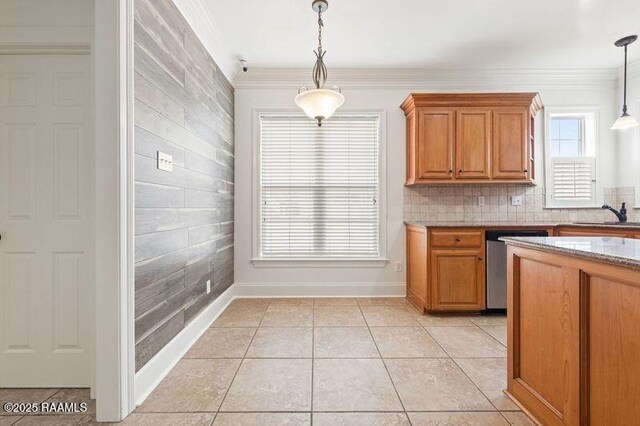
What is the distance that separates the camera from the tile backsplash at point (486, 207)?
3783 millimetres

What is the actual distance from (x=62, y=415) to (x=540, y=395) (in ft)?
8.21

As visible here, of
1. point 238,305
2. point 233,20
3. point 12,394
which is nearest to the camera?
point 12,394

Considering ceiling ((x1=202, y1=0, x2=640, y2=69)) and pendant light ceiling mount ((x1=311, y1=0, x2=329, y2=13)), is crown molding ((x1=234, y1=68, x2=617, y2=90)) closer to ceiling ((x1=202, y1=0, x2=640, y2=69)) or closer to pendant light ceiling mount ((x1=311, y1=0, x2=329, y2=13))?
ceiling ((x1=202, y1=0, x2=640, y2=69))

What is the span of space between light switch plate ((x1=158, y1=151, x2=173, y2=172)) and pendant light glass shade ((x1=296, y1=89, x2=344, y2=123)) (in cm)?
101

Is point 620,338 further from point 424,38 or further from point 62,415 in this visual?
→ point 424,38

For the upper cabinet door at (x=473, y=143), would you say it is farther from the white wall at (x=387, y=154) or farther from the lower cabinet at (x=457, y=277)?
the lower cabinet at (x=457, y=277)

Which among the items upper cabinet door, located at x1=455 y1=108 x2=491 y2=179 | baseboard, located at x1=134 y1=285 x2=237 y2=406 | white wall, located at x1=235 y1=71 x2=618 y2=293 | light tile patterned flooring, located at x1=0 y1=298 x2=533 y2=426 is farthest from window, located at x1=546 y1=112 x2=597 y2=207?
baseboard, located at x1=134 y1=285 x2=237 y2=406

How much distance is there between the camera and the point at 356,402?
1.74m

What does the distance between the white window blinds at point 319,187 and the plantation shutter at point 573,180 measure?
2.28 m

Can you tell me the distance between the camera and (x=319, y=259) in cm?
380

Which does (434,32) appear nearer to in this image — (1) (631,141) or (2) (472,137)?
(2) (472,137)

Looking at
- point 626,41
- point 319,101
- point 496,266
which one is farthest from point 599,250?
point 626,41

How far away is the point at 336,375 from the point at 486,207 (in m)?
2.87

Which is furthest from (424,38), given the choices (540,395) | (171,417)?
(171,417)
